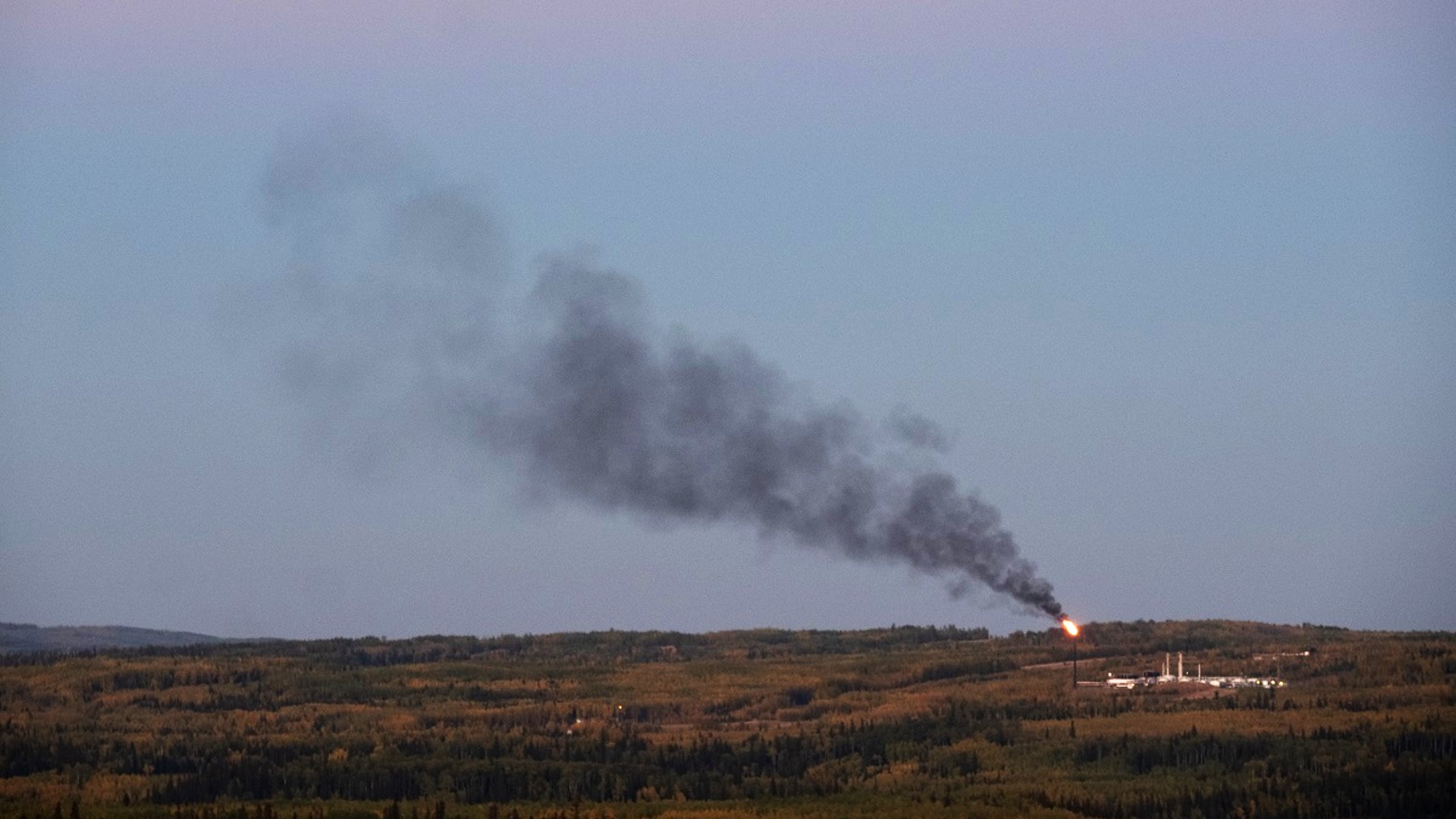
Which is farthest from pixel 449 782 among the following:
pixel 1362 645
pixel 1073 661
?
pixel 1362 645

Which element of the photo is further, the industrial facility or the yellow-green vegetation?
the industrial facility

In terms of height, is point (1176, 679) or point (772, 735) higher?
point (1176, 679)

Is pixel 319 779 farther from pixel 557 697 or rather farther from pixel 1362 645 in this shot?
pixel 1362 645

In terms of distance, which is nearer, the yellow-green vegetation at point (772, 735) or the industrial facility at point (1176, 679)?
the yellow-green vegetation at point (772, 735)

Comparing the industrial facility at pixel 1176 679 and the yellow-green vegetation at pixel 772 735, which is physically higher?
the industrial facility at pixel 1176 679

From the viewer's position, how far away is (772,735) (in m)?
146

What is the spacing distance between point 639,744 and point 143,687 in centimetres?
4999

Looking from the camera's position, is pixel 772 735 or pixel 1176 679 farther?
pixel 1176 679

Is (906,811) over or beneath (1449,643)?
beneath

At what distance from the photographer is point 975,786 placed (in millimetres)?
123688

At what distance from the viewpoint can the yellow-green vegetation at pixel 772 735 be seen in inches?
4675

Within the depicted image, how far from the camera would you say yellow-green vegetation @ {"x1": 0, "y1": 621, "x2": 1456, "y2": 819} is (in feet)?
390

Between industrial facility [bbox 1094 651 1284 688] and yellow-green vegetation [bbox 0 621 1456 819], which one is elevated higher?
industrial facility [bbox 1094 651 1284 688]

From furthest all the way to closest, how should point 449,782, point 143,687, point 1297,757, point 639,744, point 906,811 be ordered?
point 143,687 < point 639,744 < point 449,782 < point 1297,757 < point 906,811
